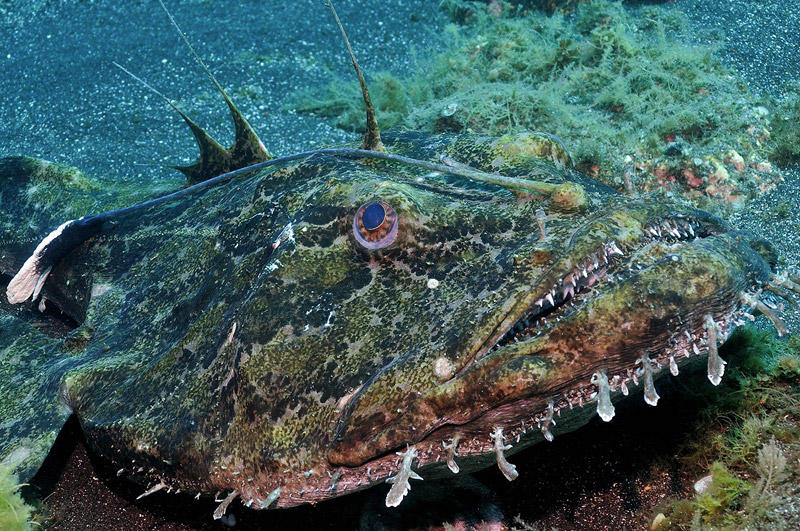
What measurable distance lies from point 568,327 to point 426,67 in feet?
19.2

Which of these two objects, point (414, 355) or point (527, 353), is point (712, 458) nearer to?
point (527, 353)

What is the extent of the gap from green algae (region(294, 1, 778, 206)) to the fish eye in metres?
2.75

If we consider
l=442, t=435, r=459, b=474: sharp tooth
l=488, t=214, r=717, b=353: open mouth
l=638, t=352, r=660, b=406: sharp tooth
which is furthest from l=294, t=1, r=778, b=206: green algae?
l=442, t=435, r=459, b=474: sharp tooth

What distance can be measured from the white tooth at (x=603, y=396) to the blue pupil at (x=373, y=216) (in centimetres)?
120

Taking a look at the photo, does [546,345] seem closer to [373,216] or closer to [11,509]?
[373,216]

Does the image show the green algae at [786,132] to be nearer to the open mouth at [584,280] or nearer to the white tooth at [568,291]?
the open mouth at [584,280]

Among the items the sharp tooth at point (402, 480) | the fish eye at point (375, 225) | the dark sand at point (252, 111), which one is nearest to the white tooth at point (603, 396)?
the sharp tooth at point (402, 480)

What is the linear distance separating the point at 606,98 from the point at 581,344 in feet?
14.6

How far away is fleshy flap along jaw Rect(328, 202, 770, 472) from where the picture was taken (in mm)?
2273

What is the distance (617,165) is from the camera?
5.63m

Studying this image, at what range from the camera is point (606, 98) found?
238 inches

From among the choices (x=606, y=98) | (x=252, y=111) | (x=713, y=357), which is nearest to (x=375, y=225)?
(x=713, y=357)

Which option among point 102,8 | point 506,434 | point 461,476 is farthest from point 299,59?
point 506,434

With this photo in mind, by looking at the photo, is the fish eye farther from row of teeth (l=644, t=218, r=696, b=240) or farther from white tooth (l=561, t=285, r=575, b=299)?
row of teeth (l=644, t=218, r=696, b=240)
